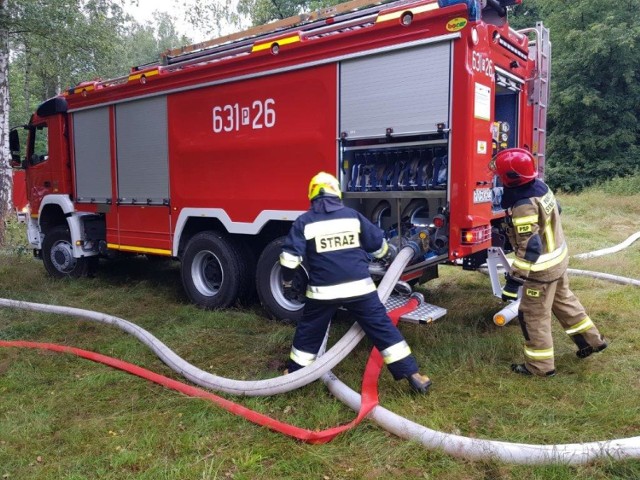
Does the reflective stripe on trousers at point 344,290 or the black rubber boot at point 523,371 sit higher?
the reflective stripe on trousers at point 344,290

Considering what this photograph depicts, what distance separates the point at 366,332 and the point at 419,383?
18.3 inches

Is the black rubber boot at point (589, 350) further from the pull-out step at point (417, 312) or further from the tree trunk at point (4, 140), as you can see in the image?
the tree trunk at point (4, 140)

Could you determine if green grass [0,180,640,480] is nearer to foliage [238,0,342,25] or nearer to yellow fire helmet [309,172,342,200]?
yellow fire helmet [309,172,342,200]

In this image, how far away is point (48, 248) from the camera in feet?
25.2

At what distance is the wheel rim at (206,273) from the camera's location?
5816 millimetres

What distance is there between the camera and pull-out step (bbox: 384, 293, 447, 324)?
3977 millimetres

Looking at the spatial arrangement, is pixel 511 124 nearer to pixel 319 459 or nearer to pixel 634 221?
pixel 319 459

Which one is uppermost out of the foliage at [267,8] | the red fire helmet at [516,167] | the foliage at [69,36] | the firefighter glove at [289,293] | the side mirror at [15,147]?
the foliage at [267,8]

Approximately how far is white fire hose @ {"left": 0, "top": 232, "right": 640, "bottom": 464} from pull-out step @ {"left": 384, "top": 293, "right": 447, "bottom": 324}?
284 mm

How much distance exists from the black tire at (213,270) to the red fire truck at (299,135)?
1 centimetres

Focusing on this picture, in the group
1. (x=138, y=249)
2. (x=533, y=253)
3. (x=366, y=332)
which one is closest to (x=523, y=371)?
(x=533, y=253)

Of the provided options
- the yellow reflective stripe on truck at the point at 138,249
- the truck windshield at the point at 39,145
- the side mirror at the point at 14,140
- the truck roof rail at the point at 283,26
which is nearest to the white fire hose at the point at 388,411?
the yellow reflective stripe on truck at the point at 138,249

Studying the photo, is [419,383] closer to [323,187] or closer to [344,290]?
[344,290]

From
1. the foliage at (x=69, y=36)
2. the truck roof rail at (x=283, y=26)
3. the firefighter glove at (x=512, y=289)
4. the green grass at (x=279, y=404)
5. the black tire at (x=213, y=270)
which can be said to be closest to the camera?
the green grass at (x=279, y=404)
